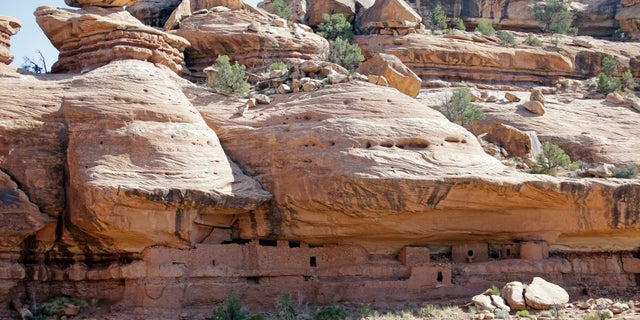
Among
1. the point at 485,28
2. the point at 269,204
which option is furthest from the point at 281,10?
the point at 269,204

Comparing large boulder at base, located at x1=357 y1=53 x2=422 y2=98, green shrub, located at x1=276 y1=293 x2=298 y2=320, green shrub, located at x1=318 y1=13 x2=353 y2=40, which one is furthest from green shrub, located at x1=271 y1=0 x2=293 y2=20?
green shrub, located at x1=276 y1=293 x2=298 y2=320

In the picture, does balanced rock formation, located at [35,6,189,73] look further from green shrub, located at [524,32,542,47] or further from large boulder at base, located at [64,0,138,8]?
green shrub, located at [524,32,542,47]

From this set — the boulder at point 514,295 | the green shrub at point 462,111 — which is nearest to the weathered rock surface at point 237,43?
the green shrub at point 462,111

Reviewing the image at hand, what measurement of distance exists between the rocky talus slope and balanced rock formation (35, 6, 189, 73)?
2380 mm

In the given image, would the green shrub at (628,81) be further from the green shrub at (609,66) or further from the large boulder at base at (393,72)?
the large boulder at base at (393,72)

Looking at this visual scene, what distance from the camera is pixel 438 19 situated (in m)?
43.1

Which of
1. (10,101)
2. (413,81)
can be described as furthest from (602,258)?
(10,101)

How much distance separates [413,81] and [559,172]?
6.31 m

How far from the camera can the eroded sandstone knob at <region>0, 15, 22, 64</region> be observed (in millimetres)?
25500

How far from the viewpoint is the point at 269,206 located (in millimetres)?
22453

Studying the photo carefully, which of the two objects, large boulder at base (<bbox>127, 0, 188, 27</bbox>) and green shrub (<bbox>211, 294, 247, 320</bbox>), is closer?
green shrub (<bbox>211, 294, 247, 320</bbox>)

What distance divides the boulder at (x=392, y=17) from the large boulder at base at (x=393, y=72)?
9.84m

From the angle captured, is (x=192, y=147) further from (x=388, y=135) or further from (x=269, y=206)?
(x=388, y=135)

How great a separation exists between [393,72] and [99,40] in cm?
1002
